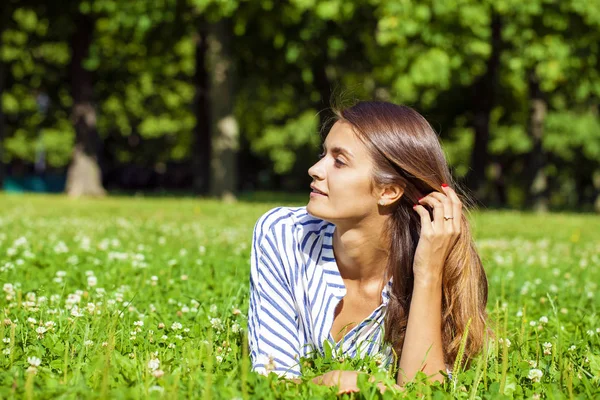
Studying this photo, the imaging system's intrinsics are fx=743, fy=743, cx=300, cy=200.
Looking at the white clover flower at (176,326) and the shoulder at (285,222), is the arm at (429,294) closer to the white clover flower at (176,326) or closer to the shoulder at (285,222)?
the shoulder at (285,222)

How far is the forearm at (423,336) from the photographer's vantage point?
3387 mm

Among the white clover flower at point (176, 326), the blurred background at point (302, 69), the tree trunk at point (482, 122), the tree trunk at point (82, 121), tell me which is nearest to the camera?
the white clover flower at point (176, 326)

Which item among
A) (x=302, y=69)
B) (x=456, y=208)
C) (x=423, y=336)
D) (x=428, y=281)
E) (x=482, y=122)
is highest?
(x=302, y=69)

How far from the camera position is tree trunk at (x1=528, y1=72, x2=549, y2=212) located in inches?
1052

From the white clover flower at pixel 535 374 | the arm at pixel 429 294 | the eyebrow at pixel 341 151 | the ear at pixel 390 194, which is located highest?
the eyebrow at pixel 341 151

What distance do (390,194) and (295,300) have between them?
68 cm

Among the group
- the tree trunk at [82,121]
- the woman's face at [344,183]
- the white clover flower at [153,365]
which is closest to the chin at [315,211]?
the woman's face at [344,183]

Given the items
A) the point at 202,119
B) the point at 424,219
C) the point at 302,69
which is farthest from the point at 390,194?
the point at 202,119

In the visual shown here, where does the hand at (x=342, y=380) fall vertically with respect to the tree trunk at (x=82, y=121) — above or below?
below

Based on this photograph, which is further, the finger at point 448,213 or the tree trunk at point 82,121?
the tree trunk at point 82,121

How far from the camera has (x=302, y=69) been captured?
2538 cm

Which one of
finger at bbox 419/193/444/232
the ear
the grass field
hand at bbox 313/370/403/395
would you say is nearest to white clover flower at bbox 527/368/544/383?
the grass field

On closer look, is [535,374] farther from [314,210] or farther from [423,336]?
[314,210]

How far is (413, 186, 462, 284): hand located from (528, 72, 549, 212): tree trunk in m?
24.5
